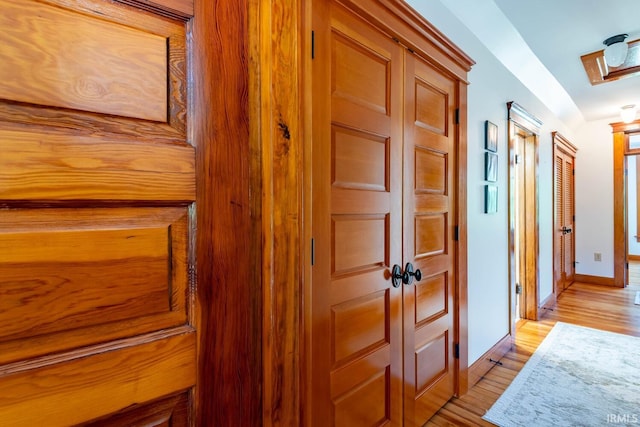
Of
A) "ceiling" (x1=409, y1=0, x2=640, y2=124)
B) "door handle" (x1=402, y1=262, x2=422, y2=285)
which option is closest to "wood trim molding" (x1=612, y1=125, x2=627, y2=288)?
"ceiling" (x1=409, y1=0, x2=640, y2=124)

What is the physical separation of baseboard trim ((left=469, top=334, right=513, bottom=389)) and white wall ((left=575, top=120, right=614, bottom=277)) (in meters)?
3.61

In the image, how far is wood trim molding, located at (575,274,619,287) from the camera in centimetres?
501

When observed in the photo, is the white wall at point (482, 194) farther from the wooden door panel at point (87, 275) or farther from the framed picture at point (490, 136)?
the wooden door panel at point (87, 275)

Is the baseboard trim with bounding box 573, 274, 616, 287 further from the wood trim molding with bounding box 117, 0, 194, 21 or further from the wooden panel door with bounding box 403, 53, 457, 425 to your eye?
the wood trim molding with bounding box 117, 0, 194, 21

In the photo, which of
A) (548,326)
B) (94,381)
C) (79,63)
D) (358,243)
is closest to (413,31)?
(358,243)

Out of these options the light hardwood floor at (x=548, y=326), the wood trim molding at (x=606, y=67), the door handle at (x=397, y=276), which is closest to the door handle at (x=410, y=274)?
the door handle at (x=397, y=276)

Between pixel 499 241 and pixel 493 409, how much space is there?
4.18 ft

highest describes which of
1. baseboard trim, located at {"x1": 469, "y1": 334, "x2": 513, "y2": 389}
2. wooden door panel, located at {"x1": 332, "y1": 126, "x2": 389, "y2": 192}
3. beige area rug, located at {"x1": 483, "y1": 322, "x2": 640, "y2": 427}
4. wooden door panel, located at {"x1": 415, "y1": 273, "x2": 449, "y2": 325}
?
wooden door panel, located at {"x1": 332, "y1": 126, "x2": 389, "y2": 192}

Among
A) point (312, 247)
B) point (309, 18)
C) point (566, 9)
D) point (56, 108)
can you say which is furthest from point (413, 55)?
point (56, 108)

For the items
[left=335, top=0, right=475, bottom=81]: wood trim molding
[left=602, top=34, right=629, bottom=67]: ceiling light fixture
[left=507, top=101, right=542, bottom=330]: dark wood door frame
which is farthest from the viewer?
[left=507, top=101, right=542, bottom=330]: dark wood door frame

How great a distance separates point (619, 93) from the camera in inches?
153

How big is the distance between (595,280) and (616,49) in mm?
4107

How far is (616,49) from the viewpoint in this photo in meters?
2.58

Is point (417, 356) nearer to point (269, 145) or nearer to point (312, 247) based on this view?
point (312, 247)
